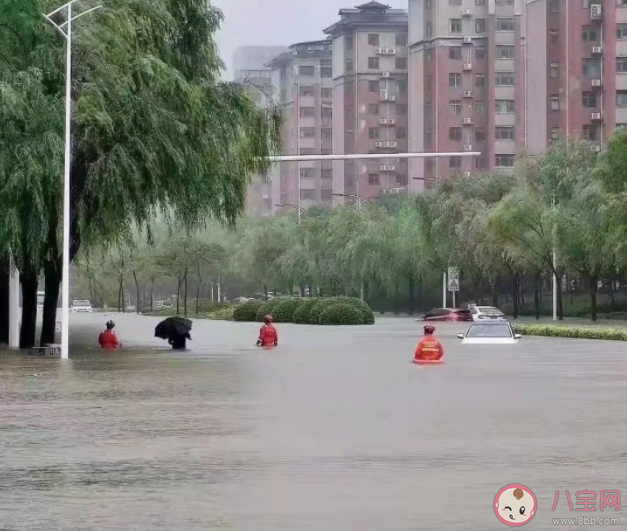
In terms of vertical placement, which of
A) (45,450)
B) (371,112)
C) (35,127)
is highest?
(371,112)

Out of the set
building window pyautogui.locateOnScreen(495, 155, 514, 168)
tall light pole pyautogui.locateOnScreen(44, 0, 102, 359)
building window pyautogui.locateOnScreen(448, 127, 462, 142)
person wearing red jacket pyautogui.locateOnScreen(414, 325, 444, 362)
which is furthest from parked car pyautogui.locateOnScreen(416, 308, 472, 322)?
building window pyautogui.locateOnScreen(448, 127, 462, 142)

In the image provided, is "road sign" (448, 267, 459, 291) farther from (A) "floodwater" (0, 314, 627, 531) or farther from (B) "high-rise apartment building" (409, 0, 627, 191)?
(A) "floodwater" (0, 314, 627, 531)

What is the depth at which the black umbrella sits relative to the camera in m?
50.8

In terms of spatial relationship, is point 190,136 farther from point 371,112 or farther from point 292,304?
point 371,112

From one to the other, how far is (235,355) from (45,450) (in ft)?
92.1

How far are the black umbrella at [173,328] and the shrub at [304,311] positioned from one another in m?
34.4

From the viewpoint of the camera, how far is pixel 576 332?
61.4 metres

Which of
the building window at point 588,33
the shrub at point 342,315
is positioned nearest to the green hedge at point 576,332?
the shrub at point 342,315

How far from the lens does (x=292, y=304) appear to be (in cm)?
9094

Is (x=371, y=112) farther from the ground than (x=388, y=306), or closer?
farther from the ground

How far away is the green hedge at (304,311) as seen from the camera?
87.0m

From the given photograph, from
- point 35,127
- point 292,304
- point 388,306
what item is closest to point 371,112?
point 388,306

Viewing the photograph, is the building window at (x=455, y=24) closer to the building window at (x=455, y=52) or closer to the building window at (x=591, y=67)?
the building window at (x=455, y=52)

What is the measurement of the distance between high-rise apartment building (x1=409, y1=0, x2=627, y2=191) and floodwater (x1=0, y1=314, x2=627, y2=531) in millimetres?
96418
